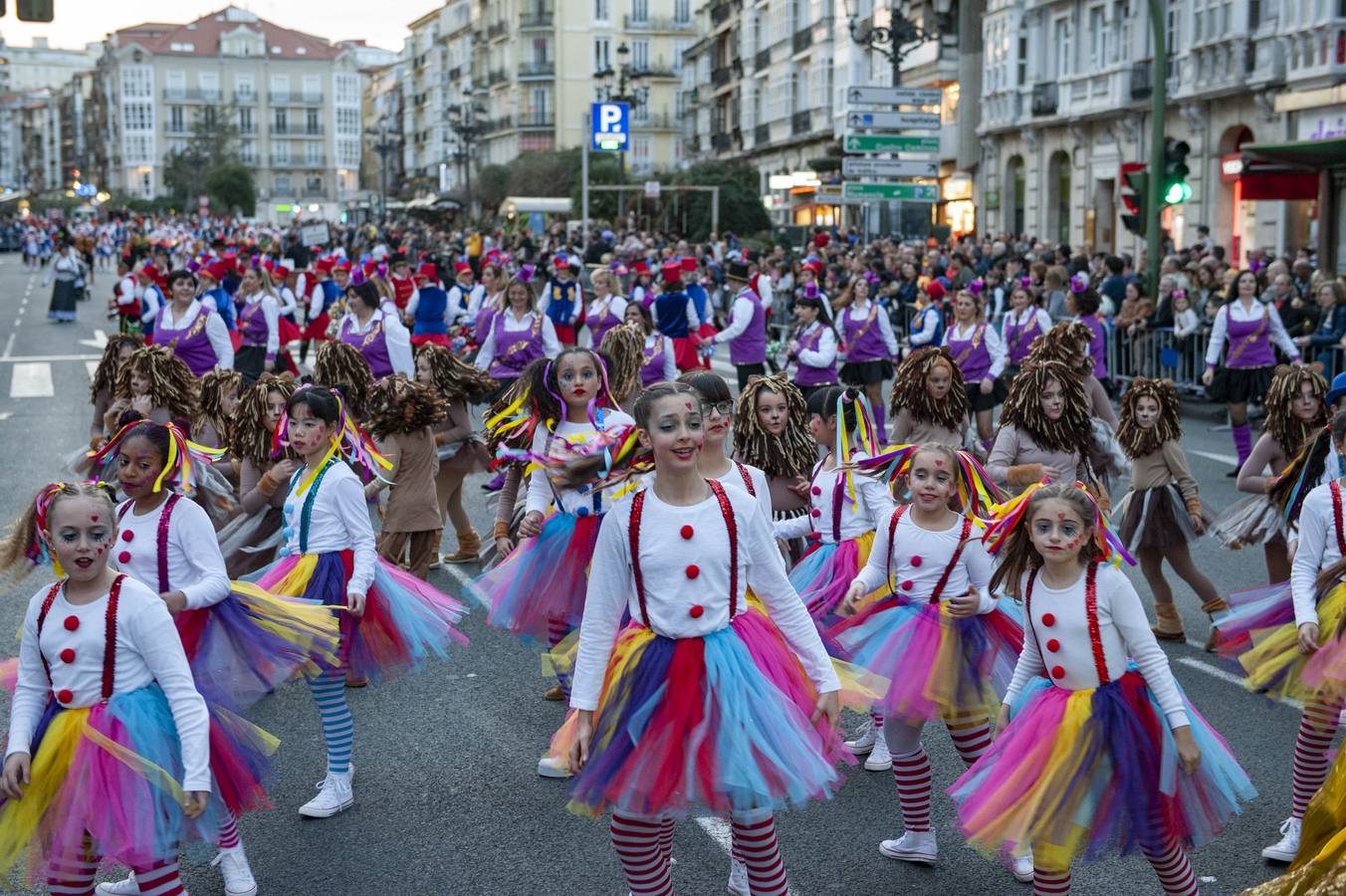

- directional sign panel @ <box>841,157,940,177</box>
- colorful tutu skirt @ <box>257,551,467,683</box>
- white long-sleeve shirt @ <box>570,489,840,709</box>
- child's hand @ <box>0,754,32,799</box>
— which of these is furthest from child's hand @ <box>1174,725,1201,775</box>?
directional sign panel @ <box>841,157,940,177</box>

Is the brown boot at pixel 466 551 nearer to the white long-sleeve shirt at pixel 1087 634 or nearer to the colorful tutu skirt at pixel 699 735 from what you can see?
the colorful tutu skirt at pixel 699 735

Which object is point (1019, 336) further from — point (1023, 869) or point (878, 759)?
point (1023, 869)

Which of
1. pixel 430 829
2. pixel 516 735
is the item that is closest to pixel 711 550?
pixel 430 829

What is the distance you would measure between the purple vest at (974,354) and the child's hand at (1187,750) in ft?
30.7

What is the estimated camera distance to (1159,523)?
27.0 feet

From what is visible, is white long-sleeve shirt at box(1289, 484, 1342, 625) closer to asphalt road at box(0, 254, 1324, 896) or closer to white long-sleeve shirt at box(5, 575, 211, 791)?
asphalt road at box(0, 254, 1324, 896)

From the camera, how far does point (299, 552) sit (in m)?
6.14

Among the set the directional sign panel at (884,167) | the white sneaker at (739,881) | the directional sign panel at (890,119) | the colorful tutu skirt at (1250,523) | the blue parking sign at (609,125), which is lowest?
the white sneaker at (739,881)

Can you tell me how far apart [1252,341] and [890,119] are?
A: 38.6 feet

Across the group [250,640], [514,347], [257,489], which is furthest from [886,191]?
[250,640]

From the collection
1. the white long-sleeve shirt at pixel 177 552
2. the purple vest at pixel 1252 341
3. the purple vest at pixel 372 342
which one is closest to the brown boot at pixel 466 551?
the purple vest at pixel 372 342

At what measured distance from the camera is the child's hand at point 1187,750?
430 cm

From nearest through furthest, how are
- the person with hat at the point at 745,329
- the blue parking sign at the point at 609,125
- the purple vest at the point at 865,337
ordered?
the purple vest at the point at 865,337 → the person with hat at the point at 745,329 → the blue parking sign at the point at 609,125

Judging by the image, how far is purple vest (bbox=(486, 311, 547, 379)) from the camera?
553 inches
